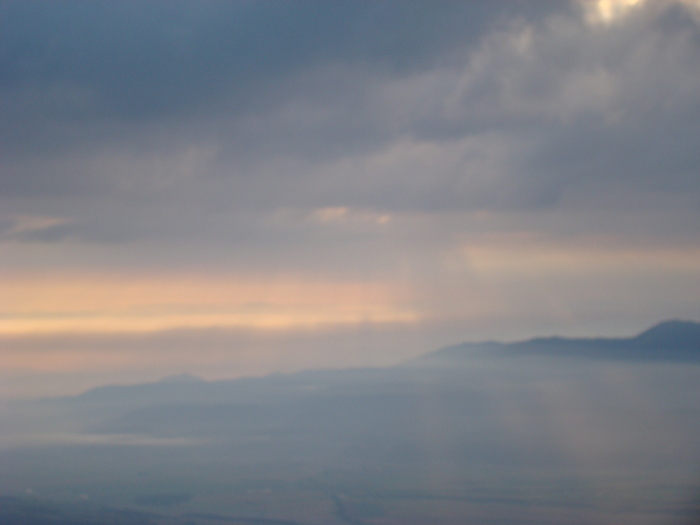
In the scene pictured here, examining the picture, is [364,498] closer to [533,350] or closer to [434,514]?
[434,514]

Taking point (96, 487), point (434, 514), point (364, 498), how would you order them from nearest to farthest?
point (434, 514), point (364, 498), point (96, 487)

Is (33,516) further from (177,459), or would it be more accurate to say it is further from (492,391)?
(492,391)

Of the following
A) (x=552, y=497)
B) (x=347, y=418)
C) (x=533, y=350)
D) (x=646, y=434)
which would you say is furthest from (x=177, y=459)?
A: (x=533, y=350)

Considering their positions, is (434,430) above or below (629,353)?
below

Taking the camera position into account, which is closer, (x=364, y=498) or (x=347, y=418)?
(x=364, y=498)

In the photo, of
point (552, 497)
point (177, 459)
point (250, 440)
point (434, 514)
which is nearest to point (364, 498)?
point (434, 514)

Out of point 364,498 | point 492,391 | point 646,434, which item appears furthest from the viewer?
point 492,391
